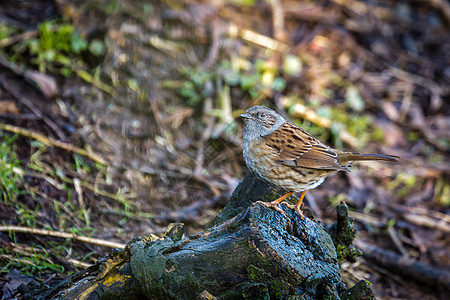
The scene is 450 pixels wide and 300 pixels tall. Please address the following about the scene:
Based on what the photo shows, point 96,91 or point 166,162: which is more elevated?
point 96,91

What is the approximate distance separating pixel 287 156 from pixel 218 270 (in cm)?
161

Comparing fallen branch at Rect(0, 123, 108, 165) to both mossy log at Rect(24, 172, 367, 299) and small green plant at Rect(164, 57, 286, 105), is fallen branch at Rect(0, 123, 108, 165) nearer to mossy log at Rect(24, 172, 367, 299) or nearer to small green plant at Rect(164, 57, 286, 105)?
small green plant at Rect(164, 57, 286, 105)

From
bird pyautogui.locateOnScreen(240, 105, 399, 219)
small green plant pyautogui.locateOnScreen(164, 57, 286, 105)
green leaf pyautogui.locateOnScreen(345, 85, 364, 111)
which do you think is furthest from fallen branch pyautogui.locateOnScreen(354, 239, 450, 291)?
green leaf pyautogui.locateOnScreen(345, 85, 364, 111)

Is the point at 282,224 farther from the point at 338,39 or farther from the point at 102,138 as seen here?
the point at 338,39

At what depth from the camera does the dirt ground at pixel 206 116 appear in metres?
4.72

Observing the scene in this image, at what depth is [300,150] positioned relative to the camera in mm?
4172

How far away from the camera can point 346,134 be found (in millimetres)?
7160

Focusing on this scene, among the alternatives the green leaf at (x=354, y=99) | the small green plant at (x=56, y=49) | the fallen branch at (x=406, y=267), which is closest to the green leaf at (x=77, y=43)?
the small green plant at (x=56, y=49)

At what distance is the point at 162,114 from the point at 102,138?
3.46ft

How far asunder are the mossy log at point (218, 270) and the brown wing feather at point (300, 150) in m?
1.19

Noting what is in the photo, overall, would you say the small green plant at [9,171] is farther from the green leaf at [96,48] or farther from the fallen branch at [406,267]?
the fallen branch at [406,267]

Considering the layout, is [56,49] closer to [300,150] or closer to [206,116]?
[206,116]

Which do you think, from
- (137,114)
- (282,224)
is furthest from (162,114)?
(282,224)

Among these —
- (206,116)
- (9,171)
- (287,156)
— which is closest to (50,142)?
(9,171)
